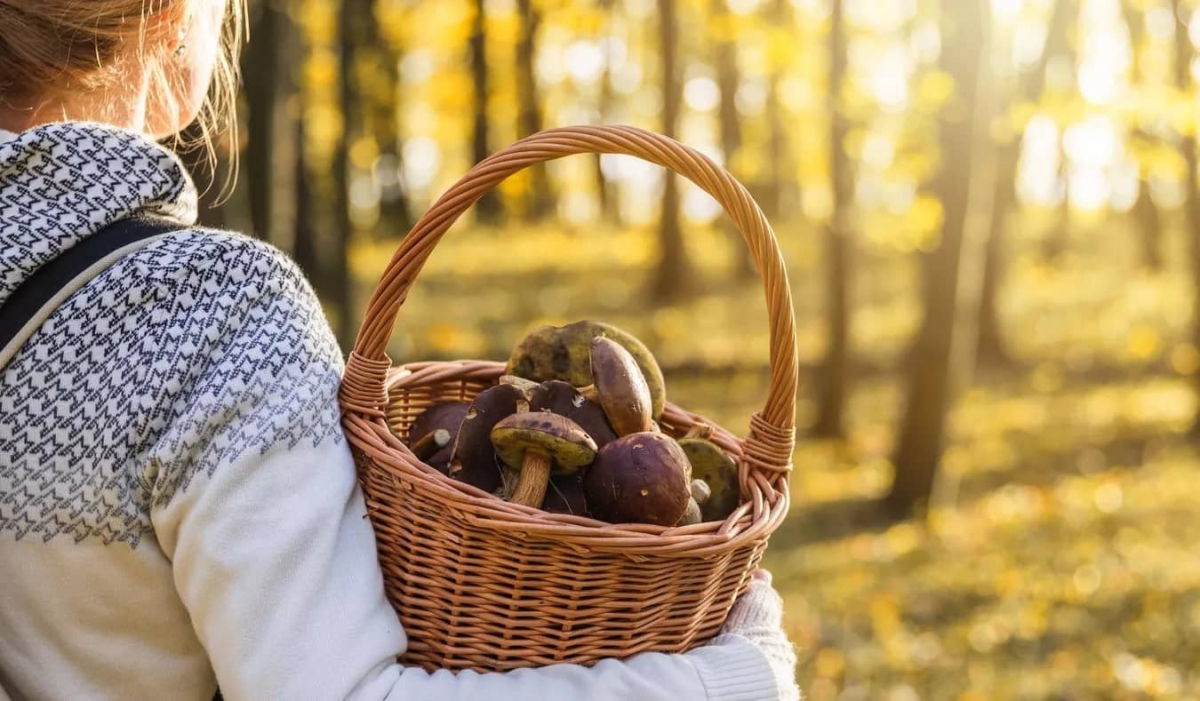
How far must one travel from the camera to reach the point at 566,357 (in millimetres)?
1715

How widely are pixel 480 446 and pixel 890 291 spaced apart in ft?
53.1

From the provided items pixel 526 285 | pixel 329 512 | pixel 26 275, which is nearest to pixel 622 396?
pixel 329 512

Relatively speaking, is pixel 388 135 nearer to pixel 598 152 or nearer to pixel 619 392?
pixel 598 152

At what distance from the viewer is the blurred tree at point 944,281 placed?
704 centimetres

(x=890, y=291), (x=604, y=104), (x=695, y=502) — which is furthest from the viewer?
(x=604, y=104)

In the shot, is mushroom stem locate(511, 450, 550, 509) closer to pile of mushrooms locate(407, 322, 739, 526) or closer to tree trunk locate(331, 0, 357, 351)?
pile of mushrooms locate(407, 322, 739, 526)

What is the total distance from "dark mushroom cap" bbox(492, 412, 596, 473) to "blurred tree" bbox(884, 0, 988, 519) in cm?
625

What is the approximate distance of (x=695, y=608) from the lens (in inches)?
56.8

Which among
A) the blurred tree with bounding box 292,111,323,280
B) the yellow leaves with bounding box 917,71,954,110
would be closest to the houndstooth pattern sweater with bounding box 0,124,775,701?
the yellow leaves with bounding box 917,71,954,110

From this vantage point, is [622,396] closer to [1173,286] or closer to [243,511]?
[243,511]

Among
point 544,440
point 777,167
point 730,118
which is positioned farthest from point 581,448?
point 777,167

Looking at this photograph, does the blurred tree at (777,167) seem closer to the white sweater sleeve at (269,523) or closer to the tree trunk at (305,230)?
the tree trunk at (305,230)

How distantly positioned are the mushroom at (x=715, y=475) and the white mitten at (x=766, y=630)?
126 millimetres

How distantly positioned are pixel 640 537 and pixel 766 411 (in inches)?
16.9
